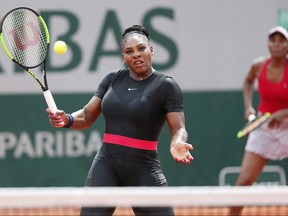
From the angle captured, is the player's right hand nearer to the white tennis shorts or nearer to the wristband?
the wristband

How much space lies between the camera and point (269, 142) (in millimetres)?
6590

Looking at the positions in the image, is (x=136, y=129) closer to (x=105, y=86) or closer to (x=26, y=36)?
(x=105, y=86)

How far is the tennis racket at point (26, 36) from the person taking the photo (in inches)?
191

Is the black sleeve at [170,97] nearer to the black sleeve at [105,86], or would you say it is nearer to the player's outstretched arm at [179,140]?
the player's outstretched arm at [179,140]

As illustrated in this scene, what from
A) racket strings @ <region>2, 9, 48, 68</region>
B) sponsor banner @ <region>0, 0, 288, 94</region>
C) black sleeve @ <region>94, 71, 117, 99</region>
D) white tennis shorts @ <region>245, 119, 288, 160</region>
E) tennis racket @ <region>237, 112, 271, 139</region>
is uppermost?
racket strings @ <region>2, 9, 48, 68</region>

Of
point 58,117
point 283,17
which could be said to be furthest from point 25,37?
point 283,17

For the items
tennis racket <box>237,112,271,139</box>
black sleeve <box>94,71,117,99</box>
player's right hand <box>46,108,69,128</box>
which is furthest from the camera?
tennis racket <box>237,112,271,139</box>

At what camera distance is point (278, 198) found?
3.66 meters

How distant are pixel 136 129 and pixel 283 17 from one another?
4043 mm

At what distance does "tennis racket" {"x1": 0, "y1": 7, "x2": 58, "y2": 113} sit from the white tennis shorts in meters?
2.27

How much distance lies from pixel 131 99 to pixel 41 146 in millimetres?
3631

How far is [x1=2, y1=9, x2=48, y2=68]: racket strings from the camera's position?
191 inches

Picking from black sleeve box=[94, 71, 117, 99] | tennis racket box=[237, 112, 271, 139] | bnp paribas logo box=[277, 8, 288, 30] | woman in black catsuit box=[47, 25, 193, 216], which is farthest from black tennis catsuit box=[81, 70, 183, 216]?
bnp paribas logo box=[277, 8, 288, 30]

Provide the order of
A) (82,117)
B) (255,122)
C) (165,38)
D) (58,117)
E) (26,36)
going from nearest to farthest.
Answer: (58,117) < (82,117) < (26,36) < (255,122) < (165,38)
